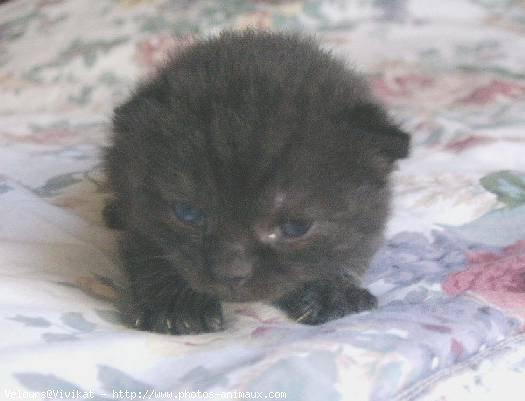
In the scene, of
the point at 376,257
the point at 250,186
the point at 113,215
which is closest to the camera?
the point at 250,186

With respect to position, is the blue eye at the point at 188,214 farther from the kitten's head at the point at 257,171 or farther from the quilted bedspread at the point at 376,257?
the quilted bedspread at the point at 376,257

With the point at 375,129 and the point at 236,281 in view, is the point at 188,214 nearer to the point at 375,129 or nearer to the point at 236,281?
the point at 236,281

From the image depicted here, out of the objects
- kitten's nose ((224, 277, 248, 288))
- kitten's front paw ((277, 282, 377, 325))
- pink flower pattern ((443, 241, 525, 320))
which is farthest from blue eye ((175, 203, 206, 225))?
pink flower pattern ((443, 241, 525, 320))

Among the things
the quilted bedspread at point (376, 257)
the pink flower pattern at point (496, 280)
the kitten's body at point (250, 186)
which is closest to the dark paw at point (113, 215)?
the quilted bedspread at point (376, 257)

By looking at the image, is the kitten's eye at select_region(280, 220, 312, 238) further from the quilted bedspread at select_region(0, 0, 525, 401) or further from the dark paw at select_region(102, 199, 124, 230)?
the dark paw at select_region(102, 199, 124, 230)

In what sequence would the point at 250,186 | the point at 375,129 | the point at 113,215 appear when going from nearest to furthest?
the point at 250,186, the point at 375,129, the point at 113,215

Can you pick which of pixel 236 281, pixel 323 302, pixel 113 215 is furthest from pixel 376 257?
pixel 113 215
